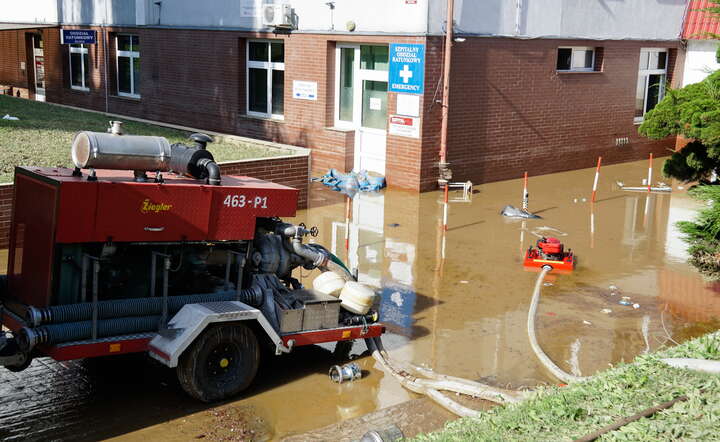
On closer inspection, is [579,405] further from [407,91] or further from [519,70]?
[519,70]

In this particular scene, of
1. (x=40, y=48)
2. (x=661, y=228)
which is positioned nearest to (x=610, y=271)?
(x=661, y=228)

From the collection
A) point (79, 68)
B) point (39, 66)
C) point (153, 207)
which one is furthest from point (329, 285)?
point (39, 66)

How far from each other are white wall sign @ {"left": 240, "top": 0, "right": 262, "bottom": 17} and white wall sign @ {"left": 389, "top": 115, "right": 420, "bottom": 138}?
5.41m

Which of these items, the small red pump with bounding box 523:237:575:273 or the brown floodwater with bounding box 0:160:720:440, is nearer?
the brown floodwater with bounding box 0:160:720:440

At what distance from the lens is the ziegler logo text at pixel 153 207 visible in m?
8.19

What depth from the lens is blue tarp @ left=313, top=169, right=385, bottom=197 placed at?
19.5 m

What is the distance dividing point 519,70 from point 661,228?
580cm

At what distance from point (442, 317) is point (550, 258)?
10.4 feet

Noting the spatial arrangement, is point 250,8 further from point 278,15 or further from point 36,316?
point 36,316

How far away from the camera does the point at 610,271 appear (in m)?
13.5

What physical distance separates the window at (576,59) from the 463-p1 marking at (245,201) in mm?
14830

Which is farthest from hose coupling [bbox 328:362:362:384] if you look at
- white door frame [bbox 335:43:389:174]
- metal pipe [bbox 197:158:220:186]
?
white door frame [bbox 335:43:389:174]

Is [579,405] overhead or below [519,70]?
below

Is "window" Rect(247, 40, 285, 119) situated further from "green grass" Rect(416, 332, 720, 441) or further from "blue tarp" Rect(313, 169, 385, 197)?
"green grass" Rect(416, 332, 720, 441)
